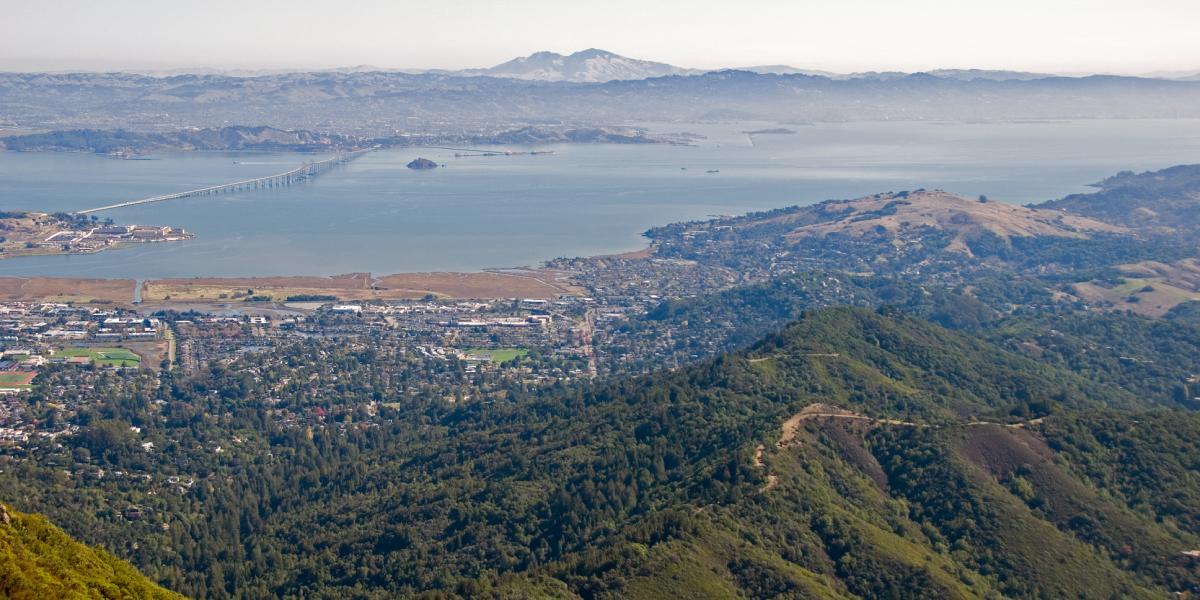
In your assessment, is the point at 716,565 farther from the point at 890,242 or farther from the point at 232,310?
the point at 890,242

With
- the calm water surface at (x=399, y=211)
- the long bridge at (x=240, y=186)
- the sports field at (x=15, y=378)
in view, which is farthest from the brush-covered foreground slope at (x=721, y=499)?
the long bridge at (x=240, y=186)

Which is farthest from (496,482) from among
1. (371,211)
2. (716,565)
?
(371,211)

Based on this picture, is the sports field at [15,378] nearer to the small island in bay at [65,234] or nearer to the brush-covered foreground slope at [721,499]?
the brush-covered foreground slope at [721,499]

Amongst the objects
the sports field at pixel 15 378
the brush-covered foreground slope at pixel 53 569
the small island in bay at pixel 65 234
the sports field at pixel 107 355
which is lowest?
the sports field at pixel 107 355

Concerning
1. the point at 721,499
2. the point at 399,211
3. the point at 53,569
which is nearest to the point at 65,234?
the point at 399,211

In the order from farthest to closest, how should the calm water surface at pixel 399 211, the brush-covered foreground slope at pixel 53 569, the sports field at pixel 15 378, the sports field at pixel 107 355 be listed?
the calm water surface at pixel 399 211 < the sports field at pixel 107 355 < the sports field at pixel 15 378 < the brush-covered foreground slope at pixel 53 569

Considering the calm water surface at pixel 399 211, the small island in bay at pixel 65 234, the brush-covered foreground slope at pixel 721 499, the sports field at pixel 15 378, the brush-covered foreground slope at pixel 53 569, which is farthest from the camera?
the small island in bay at pixel 65 234

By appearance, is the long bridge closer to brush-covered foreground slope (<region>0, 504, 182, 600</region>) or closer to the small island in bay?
the small island in bay
